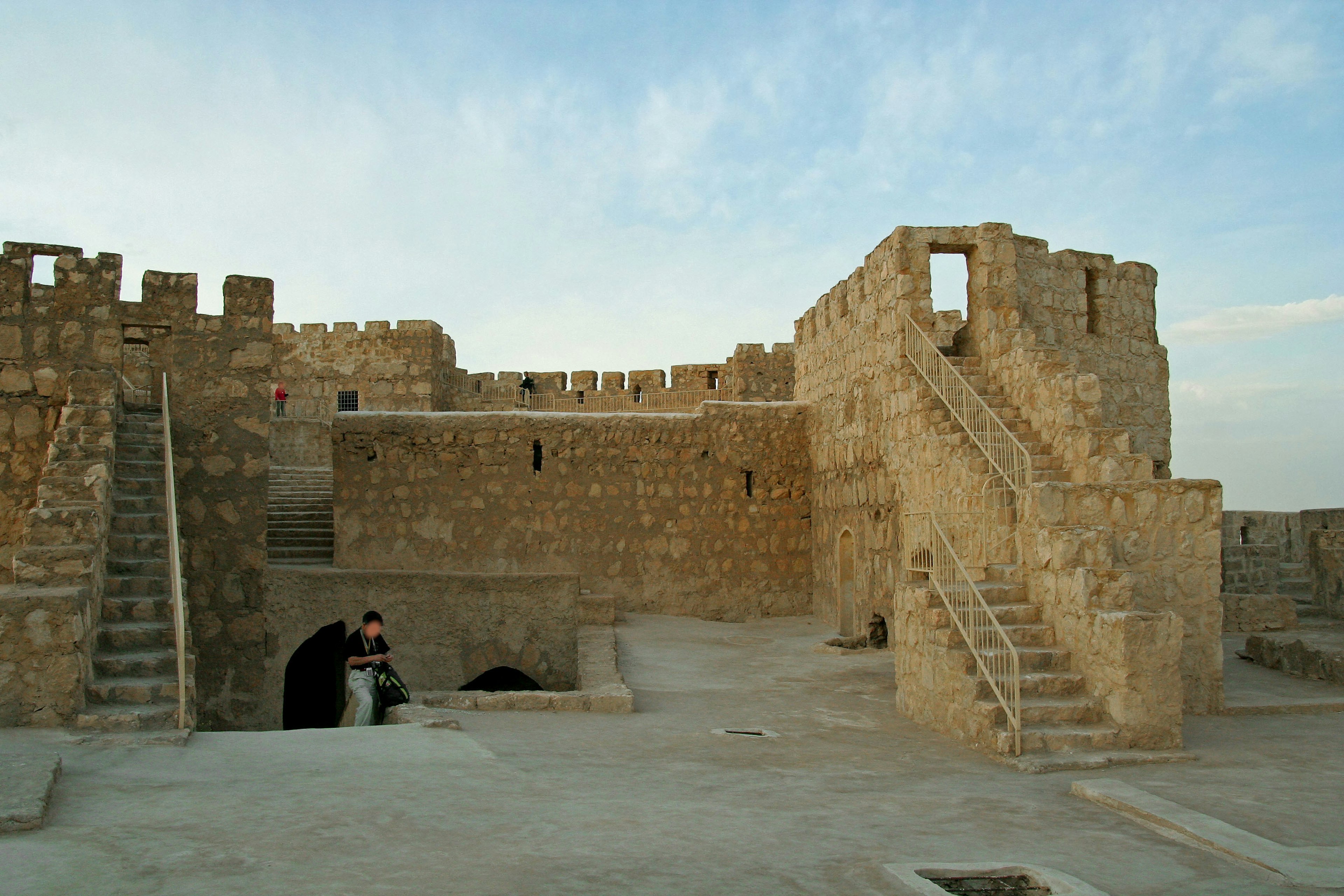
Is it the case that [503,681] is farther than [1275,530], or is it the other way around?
[1275,530]

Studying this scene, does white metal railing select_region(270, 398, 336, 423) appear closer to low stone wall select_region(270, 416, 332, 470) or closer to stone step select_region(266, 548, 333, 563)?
low stone wall select_region(270, 416, 332, 470)

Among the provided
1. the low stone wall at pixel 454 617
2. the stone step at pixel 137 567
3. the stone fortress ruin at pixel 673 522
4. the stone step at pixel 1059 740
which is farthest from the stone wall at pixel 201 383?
the stone step at pixel 1059 740

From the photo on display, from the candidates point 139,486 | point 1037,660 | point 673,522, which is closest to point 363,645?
point 139,486

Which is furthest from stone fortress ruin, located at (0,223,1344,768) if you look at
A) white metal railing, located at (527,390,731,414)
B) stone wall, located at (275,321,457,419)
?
white metal railing, located at (527,390,731,414)

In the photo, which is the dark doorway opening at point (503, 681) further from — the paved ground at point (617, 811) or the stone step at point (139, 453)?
the paved ground at point (617, 811)

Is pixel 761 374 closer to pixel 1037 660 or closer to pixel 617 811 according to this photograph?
pixel 1037 660

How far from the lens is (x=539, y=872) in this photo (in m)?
3.90

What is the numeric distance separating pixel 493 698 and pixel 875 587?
19.0 ft

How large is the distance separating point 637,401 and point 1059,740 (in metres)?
18.0

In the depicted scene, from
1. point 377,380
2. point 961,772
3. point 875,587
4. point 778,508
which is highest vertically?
point 377,380

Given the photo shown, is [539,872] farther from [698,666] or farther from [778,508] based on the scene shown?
[778,508]

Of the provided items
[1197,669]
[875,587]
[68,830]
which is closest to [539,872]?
[68,830]

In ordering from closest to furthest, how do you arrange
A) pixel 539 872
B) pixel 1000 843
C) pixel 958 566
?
1. pixel 539 872
2. pixel 1000 843
3. pixel 958 566

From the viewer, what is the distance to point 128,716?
246 inches
